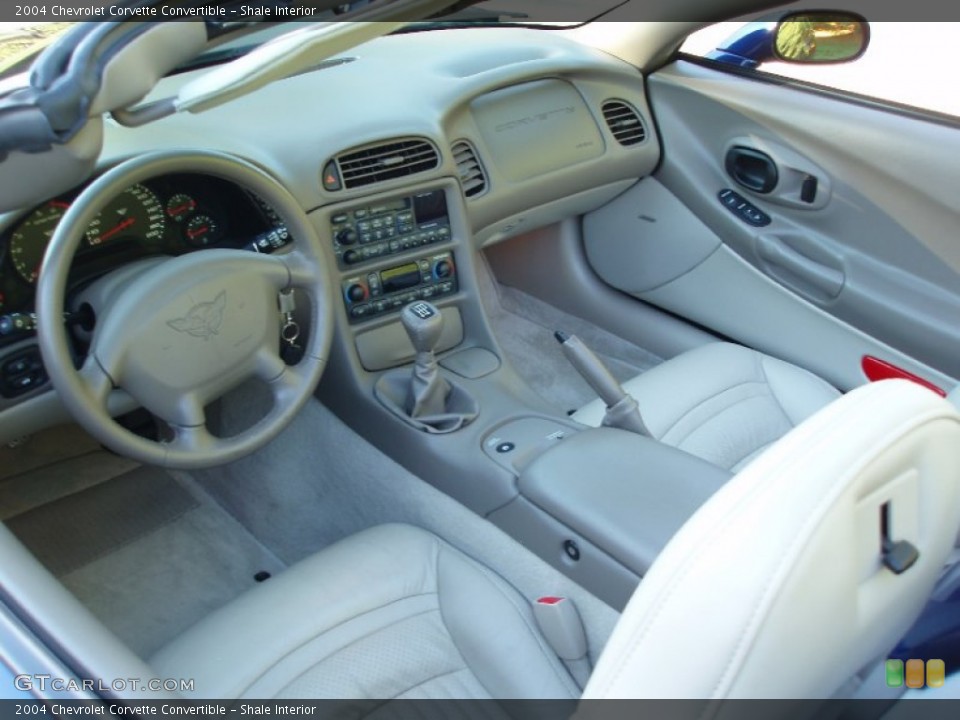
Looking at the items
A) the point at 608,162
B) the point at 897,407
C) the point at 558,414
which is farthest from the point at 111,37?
the point at 608,162

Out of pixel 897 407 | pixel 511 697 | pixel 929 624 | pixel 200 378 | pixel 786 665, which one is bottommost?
pixel 511 697

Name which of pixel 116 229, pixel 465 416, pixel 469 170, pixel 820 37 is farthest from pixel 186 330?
pixel 820 37

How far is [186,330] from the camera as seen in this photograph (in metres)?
1.44

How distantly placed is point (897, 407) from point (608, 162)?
1.76 meters

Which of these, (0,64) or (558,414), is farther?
(558,414)

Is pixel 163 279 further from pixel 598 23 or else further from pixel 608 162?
pixel 598 23

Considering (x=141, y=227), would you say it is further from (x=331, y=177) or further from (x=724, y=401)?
(x=724, y=401)

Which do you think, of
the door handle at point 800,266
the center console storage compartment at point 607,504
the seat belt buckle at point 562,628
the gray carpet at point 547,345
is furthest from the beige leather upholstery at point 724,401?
the seat belt buckle at point 562,628

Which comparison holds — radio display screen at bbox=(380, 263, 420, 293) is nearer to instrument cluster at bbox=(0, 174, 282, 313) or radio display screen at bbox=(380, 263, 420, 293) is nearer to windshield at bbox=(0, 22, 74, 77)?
instrument cluster at bbox=(0, 174, 282, 313)

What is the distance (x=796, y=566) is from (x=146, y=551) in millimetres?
1731

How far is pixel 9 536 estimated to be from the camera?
3.53 ft

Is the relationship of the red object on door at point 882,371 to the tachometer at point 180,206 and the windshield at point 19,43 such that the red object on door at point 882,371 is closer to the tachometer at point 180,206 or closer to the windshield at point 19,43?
the tachometer at point 180,206

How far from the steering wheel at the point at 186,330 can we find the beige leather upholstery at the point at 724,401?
72 cm

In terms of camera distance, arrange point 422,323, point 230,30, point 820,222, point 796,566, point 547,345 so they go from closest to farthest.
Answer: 1. point 796,566
2. point 230,30
3. point 422,323
4. point 820,222
5. point 547,345
